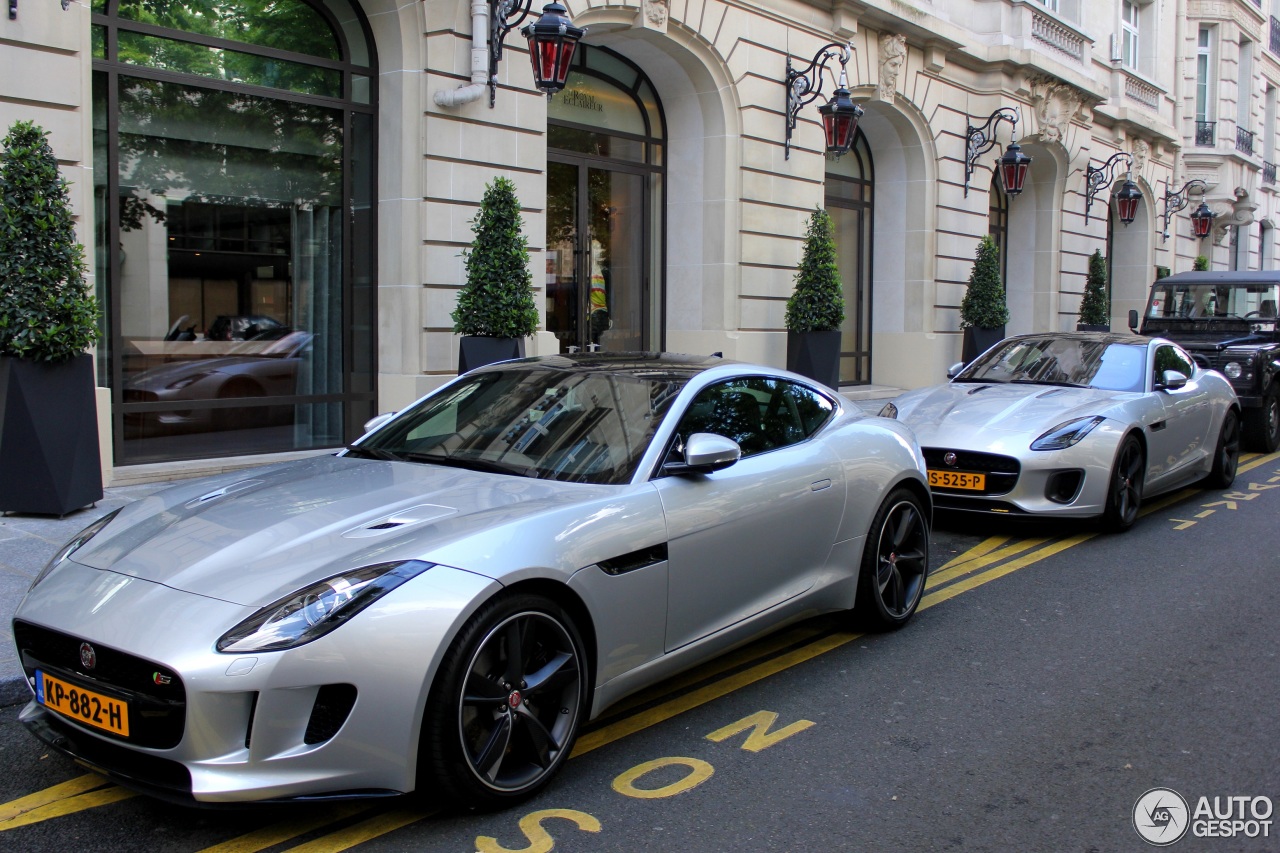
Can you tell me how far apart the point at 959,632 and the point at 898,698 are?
1.15 metres

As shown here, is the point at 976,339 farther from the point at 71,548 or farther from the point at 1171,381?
the point at 71,548

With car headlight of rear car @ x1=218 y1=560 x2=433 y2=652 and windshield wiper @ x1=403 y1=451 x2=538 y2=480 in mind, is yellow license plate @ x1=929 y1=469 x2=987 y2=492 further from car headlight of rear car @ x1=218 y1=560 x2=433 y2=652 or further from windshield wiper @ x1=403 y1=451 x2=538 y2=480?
car headlight of rear car @ x1=218 y1=560 x2=433 y2=652

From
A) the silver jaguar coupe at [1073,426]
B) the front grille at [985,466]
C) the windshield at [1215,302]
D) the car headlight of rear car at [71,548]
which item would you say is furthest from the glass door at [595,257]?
the car headlight of rear car at [71,548]

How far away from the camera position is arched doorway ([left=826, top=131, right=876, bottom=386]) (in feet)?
61.0

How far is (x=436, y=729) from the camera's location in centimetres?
321

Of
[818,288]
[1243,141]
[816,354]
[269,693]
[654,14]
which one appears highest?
[1243,141]

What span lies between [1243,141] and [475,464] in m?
35.7

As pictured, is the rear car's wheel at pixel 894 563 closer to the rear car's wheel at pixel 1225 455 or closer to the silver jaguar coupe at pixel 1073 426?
the silver jaguar coupe at pixel 1073 426

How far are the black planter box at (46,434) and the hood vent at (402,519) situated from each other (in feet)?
15.1

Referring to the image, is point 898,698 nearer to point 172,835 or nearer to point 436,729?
point 436,729

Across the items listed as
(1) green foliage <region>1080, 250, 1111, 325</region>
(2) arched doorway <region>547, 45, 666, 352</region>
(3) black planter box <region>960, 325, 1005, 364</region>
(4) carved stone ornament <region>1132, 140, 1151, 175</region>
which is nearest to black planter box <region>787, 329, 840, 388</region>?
(2) arched doorway <region>547, 45, 666, 352</region>

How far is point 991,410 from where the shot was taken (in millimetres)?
8273

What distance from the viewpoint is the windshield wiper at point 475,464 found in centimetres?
423

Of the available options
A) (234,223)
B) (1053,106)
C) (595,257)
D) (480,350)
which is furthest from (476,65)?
(1053,106)
